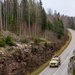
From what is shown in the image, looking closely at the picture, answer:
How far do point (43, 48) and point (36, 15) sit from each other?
41.1 metres

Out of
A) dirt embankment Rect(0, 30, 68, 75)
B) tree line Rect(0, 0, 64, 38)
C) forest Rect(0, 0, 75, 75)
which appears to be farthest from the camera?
tree line Rect(0, 0, 64, 38)

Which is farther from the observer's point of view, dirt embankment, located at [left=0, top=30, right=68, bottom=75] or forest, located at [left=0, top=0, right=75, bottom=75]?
forest, located at [left=0, top=0, right=75, bottom=75]

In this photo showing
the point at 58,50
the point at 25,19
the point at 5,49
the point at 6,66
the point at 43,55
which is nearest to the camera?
the point at 6,66

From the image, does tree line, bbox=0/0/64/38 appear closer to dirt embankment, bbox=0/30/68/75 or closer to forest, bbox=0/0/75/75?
forest, bbox=0/0/75/75

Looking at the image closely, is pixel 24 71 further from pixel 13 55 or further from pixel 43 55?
pixel 43 55

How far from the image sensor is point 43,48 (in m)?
61.8

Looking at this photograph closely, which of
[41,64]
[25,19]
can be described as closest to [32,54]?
[41,64]

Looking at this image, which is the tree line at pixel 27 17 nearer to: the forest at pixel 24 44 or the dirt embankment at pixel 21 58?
the forest at pixel 24 44

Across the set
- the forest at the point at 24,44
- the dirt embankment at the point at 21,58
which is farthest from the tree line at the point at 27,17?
the dirt embankment at the point at 21,58

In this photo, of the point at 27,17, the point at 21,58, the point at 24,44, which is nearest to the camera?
the point at 21,58

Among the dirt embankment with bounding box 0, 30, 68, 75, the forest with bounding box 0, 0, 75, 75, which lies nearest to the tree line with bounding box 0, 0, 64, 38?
the forest with bounding box 0, 0, 75, 75

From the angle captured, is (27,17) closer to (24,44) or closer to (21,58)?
(24,44)

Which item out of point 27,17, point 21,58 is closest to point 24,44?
point 21,58

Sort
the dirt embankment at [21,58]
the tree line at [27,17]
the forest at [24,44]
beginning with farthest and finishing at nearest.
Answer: the tree line at [27,17] < the forest at [24,44] < the dirt embankment at [21,58]
